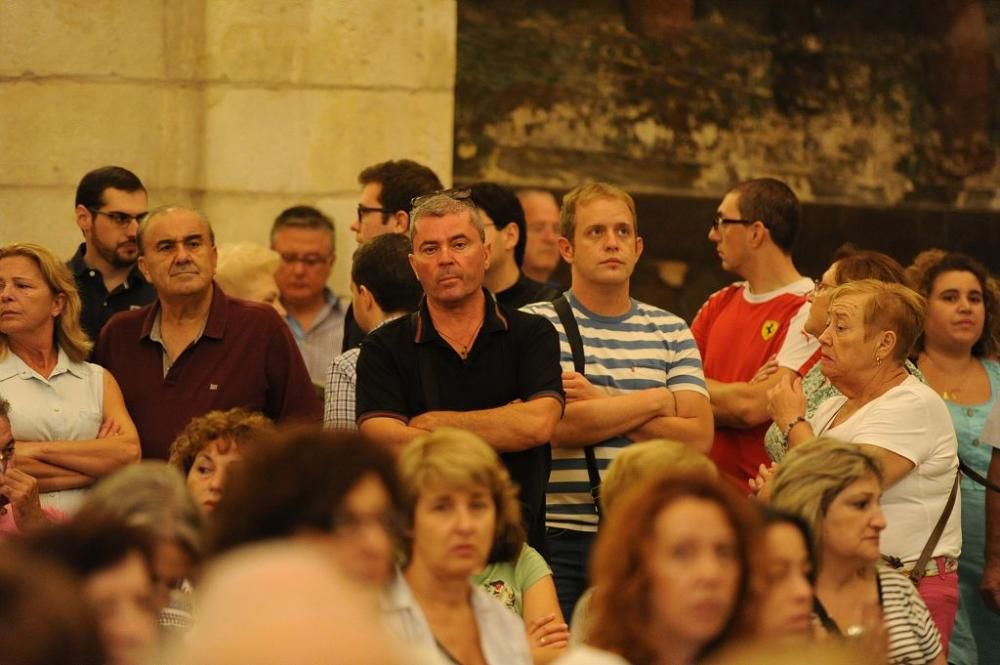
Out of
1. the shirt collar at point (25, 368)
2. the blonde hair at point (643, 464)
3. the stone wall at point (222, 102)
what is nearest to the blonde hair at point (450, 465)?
the blonde hair at point (643, 464)

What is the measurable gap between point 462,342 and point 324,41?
3.11 m

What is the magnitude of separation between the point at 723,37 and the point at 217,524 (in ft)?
22.8

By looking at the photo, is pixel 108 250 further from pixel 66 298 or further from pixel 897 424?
pixel 897 424

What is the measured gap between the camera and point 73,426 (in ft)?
20.4

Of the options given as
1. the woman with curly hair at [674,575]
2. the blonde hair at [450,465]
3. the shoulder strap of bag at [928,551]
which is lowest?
the shoulder strap of bag at [928,551]

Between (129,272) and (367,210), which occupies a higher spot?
(367,210)

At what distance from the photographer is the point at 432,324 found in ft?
19.0

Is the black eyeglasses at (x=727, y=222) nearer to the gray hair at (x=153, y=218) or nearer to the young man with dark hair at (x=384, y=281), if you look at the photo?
the young man with dark hair at (x=384, y=281)

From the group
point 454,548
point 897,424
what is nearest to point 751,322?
point 897,424

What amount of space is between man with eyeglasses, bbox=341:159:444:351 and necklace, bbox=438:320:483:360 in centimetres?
163

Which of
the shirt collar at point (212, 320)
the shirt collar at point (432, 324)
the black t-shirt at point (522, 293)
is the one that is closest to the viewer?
the shirt collar at point (432, 324)

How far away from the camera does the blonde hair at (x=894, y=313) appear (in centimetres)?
593

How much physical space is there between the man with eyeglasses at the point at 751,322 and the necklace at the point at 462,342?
1.28 metres

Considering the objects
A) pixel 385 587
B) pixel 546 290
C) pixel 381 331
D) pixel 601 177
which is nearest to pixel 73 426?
pixel 381 331
